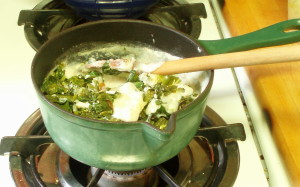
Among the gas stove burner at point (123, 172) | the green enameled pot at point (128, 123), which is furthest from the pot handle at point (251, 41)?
the gas stove burner at point (123, 172)

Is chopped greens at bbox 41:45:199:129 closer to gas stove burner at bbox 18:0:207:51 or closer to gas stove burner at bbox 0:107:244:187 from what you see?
gas stove burner at bbox 0:107:244:187

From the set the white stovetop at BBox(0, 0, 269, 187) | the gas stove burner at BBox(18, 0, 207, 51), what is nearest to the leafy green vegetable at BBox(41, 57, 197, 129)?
the white stovetop at BBox(0, 0, 269, 187)

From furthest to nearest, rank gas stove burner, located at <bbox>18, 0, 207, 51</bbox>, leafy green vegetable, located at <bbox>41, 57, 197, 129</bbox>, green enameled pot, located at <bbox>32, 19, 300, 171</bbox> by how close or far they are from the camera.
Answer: gas stove burner, located at <bbox>18, 0, 207, 51</bbox> < leafy green vegetable, located at <bbox>41, 57, 197, 129</bbox> < green enameled pot, located at <bbox>32, 19, 300, 171</bbox>

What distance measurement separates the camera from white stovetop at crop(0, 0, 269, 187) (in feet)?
1.82

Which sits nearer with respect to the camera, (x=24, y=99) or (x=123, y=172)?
(x=123, y=172)

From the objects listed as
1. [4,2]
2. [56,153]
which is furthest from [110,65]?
[4,2]

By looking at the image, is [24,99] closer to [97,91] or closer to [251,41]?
[97,91]

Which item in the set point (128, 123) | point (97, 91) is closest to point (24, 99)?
point (97, 91)

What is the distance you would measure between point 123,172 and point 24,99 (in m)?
0.23

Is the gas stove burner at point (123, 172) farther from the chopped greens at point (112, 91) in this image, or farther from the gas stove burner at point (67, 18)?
the gas stove burner at point (67, 18)

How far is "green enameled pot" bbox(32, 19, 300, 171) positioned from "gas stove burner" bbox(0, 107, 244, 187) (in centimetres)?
8

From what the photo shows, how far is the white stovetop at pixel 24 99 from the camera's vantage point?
0.56m

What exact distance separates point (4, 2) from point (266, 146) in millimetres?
665

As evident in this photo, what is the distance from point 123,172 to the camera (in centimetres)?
55
